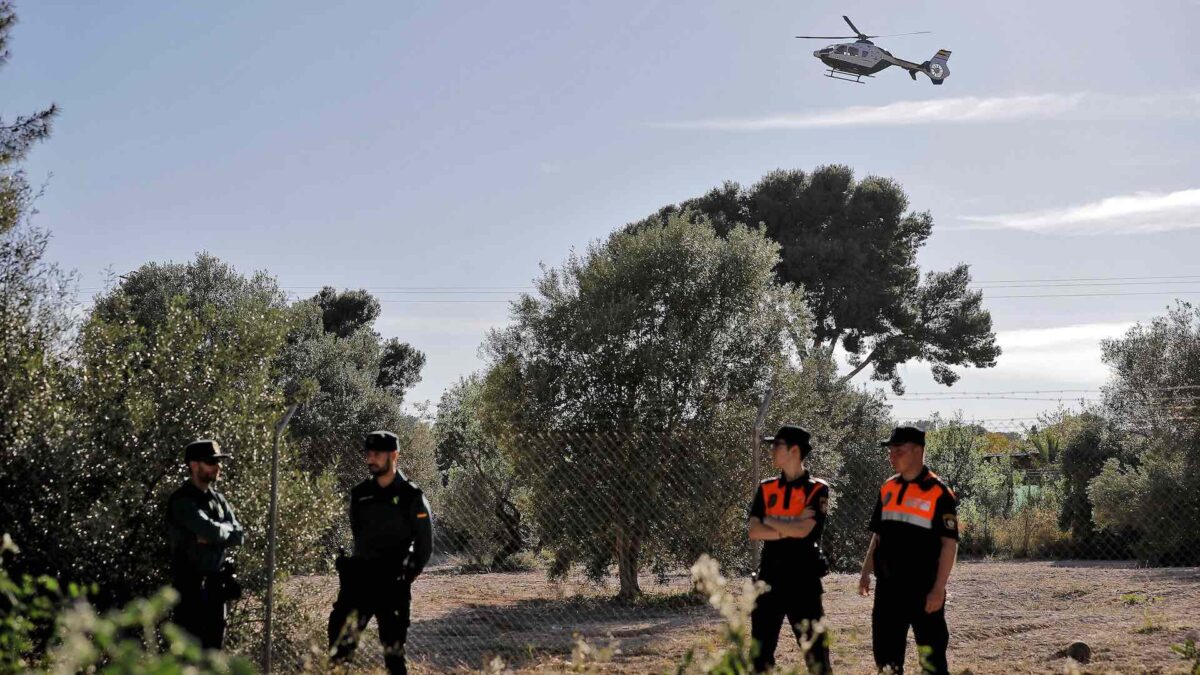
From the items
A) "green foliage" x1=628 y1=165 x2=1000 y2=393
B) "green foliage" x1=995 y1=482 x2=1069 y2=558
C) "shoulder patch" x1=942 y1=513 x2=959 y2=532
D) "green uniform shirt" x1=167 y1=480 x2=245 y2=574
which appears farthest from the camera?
"green foliage" x1=628 y1=165 x2=1000 y2=393

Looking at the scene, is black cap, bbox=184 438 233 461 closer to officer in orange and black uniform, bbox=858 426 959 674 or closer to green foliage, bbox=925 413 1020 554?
officer in orange and black uniform, bbox=858 426 959 674

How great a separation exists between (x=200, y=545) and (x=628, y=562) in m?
7.23

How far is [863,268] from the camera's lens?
33.1m

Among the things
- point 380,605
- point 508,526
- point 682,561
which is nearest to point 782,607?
point 380,605

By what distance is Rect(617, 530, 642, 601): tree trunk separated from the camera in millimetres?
12875

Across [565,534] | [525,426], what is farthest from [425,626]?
[525,426]

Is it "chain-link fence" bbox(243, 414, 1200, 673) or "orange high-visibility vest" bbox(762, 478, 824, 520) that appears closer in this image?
"orange high-visibility vest" bbox(762, 478, 824, 520)

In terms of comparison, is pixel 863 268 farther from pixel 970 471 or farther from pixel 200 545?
pixel 200 545

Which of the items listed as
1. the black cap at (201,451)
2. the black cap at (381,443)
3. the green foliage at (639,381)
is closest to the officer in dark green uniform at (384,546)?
the black cap at (381,443)

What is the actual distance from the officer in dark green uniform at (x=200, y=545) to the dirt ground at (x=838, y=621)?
5.73 ft

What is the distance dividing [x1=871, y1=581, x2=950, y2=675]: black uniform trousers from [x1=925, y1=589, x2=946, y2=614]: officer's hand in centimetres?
6

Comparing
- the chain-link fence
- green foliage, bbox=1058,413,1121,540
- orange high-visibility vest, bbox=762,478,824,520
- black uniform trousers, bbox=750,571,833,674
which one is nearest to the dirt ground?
the chain-link fence

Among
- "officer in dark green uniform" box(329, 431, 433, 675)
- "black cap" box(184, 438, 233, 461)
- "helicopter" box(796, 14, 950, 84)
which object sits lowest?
"officer in dark green uniform" box(329, 431, 433, 675)

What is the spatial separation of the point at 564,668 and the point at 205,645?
2.87 metres
